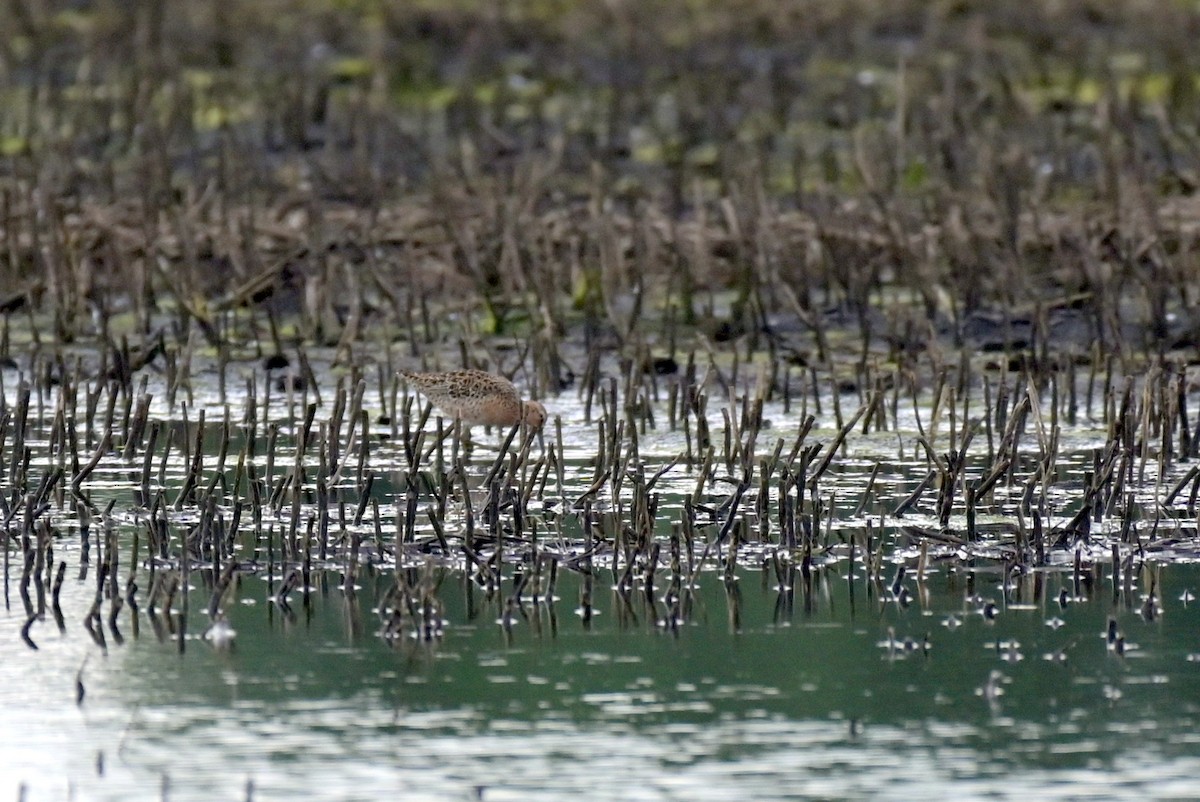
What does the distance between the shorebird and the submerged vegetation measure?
0.67ft

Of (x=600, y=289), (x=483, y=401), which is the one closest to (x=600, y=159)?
(x=600, y=289)

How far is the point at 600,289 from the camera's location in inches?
511

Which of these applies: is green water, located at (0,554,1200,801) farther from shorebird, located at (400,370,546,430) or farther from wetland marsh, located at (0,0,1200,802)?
shorebird, located at (400,370,546,430)

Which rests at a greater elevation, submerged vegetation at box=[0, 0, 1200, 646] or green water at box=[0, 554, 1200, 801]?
submerged vegetation at box=[0, 0, 1200, 646]

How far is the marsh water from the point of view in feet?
19.4

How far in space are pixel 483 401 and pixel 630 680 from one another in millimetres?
3411

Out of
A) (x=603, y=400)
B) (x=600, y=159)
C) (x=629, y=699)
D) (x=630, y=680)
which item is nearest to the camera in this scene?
(x=629, y=699)

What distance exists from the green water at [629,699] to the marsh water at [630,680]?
10 mm

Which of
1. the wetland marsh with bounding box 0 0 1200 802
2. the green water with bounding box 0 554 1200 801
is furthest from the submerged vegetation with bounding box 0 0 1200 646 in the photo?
the green water with bounding box 0 554 1200 801

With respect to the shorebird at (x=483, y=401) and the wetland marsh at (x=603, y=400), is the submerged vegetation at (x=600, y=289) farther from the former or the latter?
the shorebird at (x=483, y=401)

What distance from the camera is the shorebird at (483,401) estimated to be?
33.1 ft

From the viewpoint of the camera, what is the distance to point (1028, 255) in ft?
45.6

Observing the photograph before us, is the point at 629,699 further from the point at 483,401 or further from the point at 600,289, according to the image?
the point at 600,289

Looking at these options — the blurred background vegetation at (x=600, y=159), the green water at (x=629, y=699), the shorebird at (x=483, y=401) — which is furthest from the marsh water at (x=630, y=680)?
the blurred background vegetation at (x=600, y=159)
